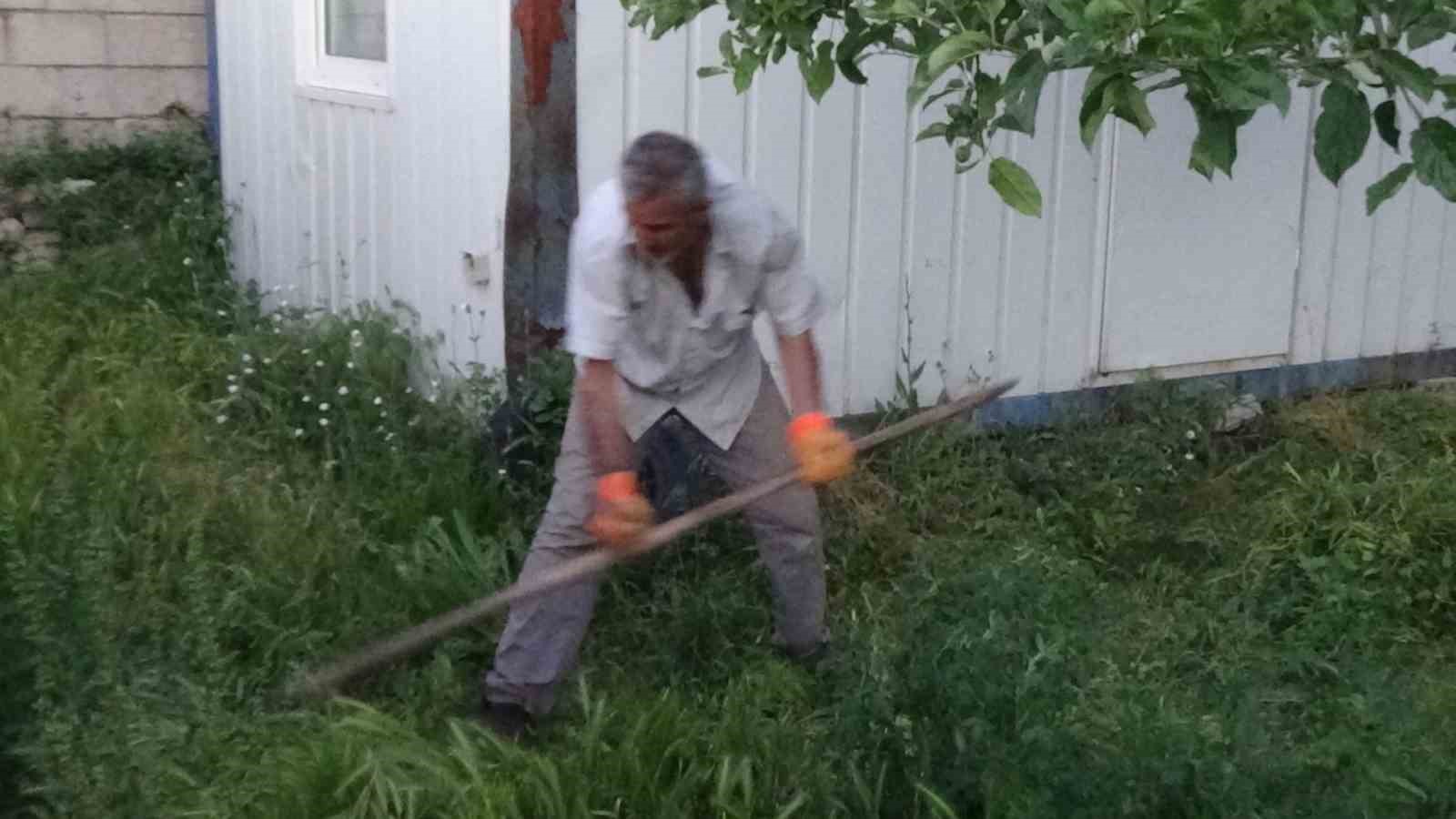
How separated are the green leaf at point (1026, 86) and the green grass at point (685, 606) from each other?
1.21m

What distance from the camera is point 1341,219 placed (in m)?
6.68

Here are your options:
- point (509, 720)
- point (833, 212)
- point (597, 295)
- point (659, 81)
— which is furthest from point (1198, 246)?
point (509, 720)

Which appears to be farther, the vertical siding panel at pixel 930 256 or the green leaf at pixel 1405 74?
the vertical siding panel at pixel 930 256

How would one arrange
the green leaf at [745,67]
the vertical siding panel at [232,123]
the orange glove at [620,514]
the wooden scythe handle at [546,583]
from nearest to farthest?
1. the wooden scythe handle at [546,583]
2. the orange glove at [620,514]
3. the green leaf at [745,67]
4. the vertical siding panel at [232,123]

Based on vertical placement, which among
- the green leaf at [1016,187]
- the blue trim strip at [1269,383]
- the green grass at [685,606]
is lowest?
the green grass at [685,606]

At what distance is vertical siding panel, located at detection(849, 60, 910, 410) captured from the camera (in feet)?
18.9

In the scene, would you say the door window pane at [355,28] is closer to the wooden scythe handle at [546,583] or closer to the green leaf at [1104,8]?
the wooden scythe handle at [546,583]

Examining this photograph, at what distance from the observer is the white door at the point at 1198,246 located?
623cm

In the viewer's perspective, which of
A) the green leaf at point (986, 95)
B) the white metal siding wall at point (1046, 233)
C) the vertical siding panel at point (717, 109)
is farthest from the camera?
the white metal siding wall at point (1046, 233)

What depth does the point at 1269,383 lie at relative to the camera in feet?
21.8

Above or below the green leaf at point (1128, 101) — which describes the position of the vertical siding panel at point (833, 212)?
below

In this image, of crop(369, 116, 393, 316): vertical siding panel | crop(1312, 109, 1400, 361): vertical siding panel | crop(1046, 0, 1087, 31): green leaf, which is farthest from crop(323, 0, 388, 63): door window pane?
crop(1046, 0, 1087, 31): green leaf

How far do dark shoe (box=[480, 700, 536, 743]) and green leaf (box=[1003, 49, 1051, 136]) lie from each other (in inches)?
76.3

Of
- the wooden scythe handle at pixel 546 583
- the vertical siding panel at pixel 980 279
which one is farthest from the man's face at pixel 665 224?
the vertical siding panel at pixel 980 279
